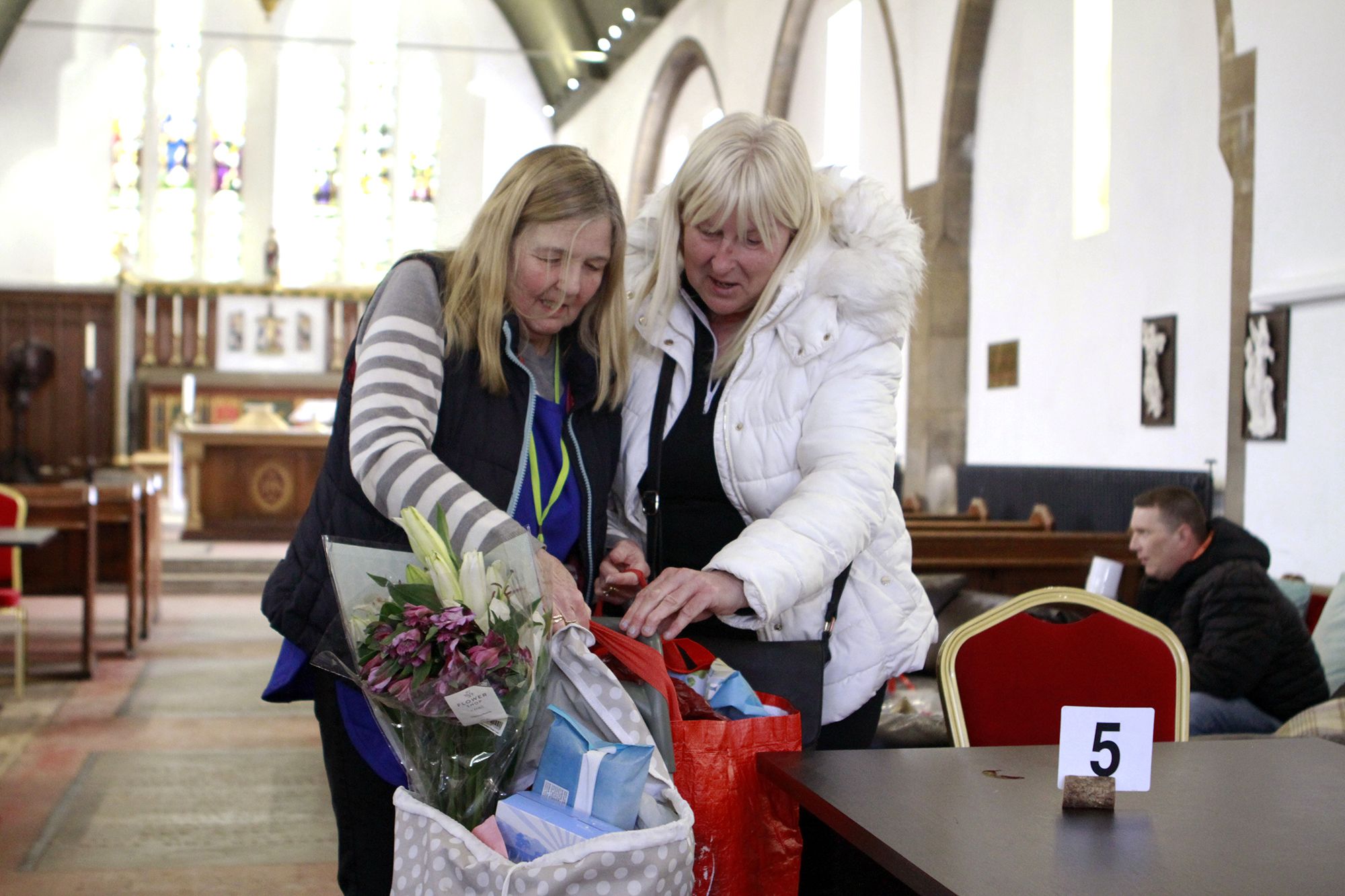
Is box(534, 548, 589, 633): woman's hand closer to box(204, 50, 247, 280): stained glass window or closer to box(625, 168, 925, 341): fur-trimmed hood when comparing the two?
box(625, 168, 925, 341): fur-trimmed hood

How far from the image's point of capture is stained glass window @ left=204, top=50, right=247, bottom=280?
696 inches

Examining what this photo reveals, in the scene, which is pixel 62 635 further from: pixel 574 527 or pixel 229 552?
pixel 574 527

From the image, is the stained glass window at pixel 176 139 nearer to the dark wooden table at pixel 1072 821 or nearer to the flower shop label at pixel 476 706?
the dark wooden table at pixel 1072 821

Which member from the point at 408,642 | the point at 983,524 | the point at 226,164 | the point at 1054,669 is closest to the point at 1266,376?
the point at 983,524

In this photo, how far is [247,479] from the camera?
11.7 meters

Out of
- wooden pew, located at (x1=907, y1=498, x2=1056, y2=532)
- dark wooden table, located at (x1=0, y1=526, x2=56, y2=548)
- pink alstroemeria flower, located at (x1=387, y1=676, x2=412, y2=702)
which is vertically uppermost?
pink alstroemeria flower, located at (x1=387, y1=676, x2=412, y2=702)

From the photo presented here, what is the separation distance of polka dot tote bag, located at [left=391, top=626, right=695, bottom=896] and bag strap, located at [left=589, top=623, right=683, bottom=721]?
0.16 ft

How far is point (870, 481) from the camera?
1.69m

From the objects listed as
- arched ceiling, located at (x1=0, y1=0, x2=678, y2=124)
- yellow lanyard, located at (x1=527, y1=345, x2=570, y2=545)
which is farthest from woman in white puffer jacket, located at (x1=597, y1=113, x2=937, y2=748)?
arched ceiling, located at (x1=0, y1=0, x2=678, y2=124)

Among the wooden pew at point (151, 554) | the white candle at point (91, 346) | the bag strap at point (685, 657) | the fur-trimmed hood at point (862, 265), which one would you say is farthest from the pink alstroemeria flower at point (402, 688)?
the white candle at point (91, 346)

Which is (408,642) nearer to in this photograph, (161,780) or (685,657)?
(685,657)

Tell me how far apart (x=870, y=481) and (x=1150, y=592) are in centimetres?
301

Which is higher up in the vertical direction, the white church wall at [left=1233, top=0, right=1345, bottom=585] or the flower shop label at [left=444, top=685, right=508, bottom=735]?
the white church wall at [left=1233, top=0, right=1345, bottom=585]

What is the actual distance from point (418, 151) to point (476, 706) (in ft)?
59.0
